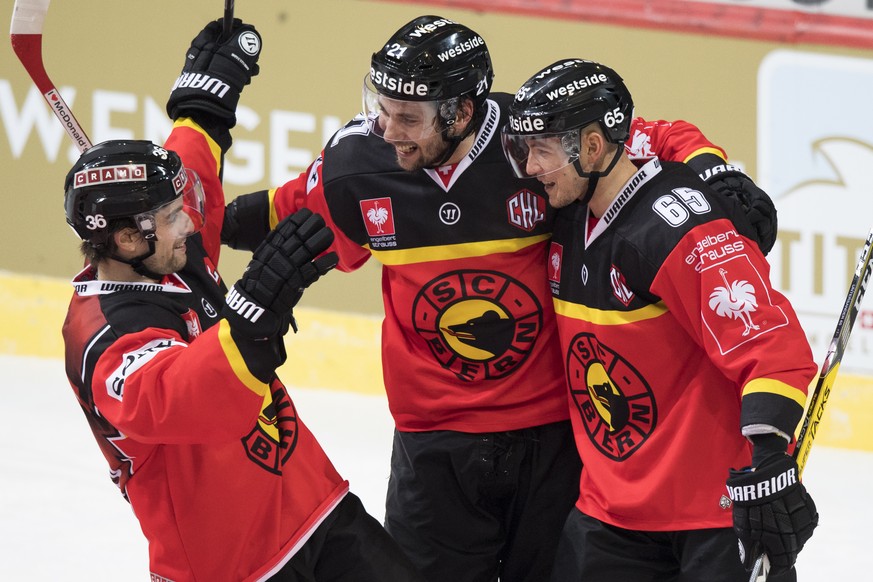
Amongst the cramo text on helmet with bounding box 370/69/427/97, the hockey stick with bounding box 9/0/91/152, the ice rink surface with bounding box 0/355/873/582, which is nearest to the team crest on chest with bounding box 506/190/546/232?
the cramo text on helmet with bounding box 370/69/427/97

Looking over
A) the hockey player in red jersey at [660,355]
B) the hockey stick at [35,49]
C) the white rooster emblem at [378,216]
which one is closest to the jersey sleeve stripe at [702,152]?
the hockey player in red jersey at [660,355]

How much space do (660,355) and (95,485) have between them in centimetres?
266

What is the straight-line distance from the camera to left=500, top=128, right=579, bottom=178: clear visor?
9.36ft

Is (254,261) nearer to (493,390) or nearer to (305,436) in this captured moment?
(305,436)

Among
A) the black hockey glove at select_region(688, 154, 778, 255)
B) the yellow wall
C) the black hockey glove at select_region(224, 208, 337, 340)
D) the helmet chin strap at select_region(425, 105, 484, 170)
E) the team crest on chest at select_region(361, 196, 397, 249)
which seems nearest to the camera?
the black hockey glove at select_region(224, 208, 337, 340)

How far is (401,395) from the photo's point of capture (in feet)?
10.9

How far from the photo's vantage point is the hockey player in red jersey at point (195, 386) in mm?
2449

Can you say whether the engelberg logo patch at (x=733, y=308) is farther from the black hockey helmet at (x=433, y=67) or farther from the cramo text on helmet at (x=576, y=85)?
the black hockey helmet at (x=433, y=67)

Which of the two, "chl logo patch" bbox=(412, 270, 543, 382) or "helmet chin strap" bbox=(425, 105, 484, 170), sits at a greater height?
"helmet chin strap" bbox=(425, 105, 484, 170)

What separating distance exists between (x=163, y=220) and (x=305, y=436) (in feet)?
1.85

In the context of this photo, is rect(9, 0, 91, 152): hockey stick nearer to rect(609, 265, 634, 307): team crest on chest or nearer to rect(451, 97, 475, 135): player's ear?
rect(451, 97, 475, 135): player's ear

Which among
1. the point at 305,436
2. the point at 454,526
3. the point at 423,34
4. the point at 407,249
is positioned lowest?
the point at 454,526

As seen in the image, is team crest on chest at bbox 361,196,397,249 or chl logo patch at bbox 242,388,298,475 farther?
team crest on chest at bbox 361,196,397,249

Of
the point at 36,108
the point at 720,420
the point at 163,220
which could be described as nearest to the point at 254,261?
the point at 163,220
